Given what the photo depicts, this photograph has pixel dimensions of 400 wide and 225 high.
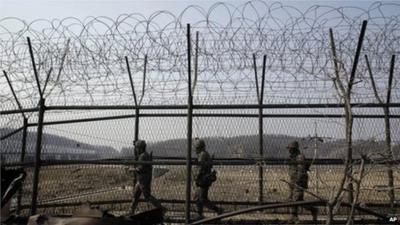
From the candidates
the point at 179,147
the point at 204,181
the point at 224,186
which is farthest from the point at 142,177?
the point at 224,186

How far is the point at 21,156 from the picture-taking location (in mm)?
9500

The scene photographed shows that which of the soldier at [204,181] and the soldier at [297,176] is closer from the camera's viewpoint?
the soldier at [297,176]

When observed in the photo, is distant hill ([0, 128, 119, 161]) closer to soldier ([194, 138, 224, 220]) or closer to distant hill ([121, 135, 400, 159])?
distant hill ([121, 135, 400, 159])

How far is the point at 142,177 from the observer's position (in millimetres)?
10086

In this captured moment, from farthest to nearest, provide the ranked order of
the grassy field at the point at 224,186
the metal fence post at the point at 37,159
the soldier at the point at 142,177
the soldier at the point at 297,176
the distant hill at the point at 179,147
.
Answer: the distant hill at the point at 179,147 < the soldier at the point at 142,177 < the grassy field at the point at 224,186 < the soldier at the point at 297,176 < the metal fence post at the point at 37,159

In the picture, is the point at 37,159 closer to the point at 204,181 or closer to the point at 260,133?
the point at 204,181

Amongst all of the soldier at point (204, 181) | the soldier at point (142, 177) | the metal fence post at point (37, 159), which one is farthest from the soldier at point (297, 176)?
the metal fence post at point (37, 159)

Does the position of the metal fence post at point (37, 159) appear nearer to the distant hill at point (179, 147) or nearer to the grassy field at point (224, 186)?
the distant hill at point (179, 147)

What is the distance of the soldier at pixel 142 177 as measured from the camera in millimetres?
9875

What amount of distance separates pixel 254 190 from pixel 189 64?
3.60 metres

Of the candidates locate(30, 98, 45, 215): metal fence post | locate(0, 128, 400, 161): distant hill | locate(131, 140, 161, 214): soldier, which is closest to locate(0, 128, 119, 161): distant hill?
locate(0, 128, 400, 161): distant hill

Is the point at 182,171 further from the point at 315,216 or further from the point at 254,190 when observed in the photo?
the point at 315,216

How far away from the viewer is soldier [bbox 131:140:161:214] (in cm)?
988

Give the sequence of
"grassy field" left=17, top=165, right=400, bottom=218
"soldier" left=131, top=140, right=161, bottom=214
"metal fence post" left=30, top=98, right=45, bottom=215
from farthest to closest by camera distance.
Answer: "soldier" left=131, top=140, right=161, bottom=214 < "grassy field" left=17, top=165, right=400, bottom=218 < "metal fence post" left=30, top=98, right=45, bottom=215
